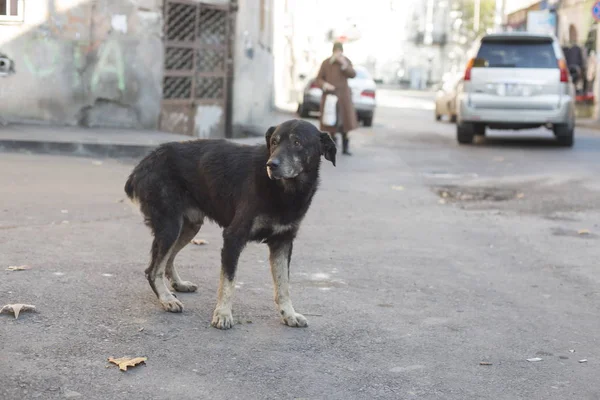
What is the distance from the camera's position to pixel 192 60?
18.3 metres

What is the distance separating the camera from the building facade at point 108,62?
1616cm

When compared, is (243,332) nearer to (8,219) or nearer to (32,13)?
(8,219)

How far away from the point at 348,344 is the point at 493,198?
22.9ft

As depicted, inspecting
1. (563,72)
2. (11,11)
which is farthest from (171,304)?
(563,72)

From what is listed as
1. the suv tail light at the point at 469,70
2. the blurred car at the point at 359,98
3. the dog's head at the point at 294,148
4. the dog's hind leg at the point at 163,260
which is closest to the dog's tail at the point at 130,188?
the dog's hind leg at the point at 163,260

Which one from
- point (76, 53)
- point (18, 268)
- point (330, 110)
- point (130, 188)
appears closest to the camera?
point (130, 188)

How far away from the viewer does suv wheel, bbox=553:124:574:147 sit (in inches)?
741

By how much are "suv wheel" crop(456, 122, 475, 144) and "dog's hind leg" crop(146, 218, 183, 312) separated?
14145 mm

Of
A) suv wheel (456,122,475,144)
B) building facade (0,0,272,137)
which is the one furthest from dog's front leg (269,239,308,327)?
suv wheel (456,122,475,144)

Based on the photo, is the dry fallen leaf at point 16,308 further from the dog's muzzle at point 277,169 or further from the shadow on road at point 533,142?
the shadow on road at point 533,142

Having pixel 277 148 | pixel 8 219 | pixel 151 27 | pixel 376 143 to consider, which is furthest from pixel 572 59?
pixel 277 148

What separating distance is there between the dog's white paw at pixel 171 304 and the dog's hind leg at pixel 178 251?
1.32 feet

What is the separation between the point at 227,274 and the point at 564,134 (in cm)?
1462

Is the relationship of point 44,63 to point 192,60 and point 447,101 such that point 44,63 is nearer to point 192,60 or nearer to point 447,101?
point 192,60
